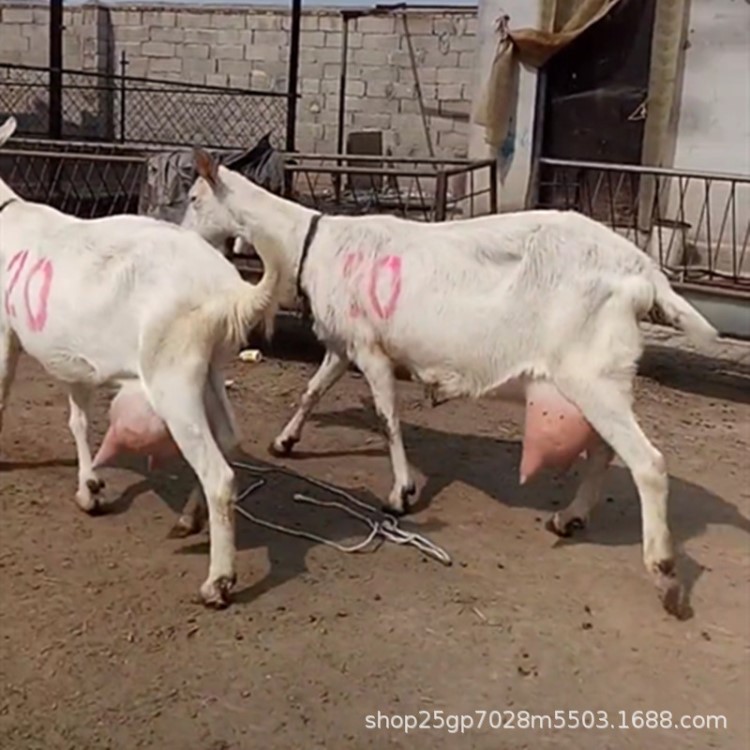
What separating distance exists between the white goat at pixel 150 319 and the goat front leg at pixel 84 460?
0.28m

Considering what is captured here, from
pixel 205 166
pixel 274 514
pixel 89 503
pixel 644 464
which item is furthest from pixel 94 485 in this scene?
pixel 644 464

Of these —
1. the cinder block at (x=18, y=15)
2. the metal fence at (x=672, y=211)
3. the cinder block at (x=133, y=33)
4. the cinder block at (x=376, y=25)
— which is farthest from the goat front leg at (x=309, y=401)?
the cinder block at (x=18, y=15)

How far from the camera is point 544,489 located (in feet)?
14.2

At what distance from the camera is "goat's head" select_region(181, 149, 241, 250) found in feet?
13.3

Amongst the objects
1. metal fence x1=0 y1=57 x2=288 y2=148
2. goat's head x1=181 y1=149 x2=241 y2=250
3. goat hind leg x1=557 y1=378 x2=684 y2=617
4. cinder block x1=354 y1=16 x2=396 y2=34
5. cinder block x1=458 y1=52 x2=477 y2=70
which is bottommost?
goat hind leg x1=557 y1=378 x2=684 y2=617

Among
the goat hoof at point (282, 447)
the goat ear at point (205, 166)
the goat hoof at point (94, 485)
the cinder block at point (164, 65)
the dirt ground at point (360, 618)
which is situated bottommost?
the dirt ground at point (360, 618)

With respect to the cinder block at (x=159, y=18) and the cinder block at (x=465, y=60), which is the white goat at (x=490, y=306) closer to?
the cinder block at (x=465, y=60)

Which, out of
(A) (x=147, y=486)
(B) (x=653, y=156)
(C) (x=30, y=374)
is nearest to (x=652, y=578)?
(A) (x=147, y=486)

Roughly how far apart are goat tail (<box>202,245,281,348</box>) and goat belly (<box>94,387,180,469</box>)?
0.31 meters

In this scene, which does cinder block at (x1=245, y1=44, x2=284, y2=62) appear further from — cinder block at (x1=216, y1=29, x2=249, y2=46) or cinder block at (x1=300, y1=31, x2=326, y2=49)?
cinder block at (x1=300, y1=31, x2=326, y2=49)

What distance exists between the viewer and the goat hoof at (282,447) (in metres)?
4.54

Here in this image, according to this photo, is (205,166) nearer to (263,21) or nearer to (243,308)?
(243,308)

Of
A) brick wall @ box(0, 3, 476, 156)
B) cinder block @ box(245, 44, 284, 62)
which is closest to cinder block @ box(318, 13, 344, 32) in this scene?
brick wall @ box(0, 3, 476, 156)

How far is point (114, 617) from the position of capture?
3.11 meters
